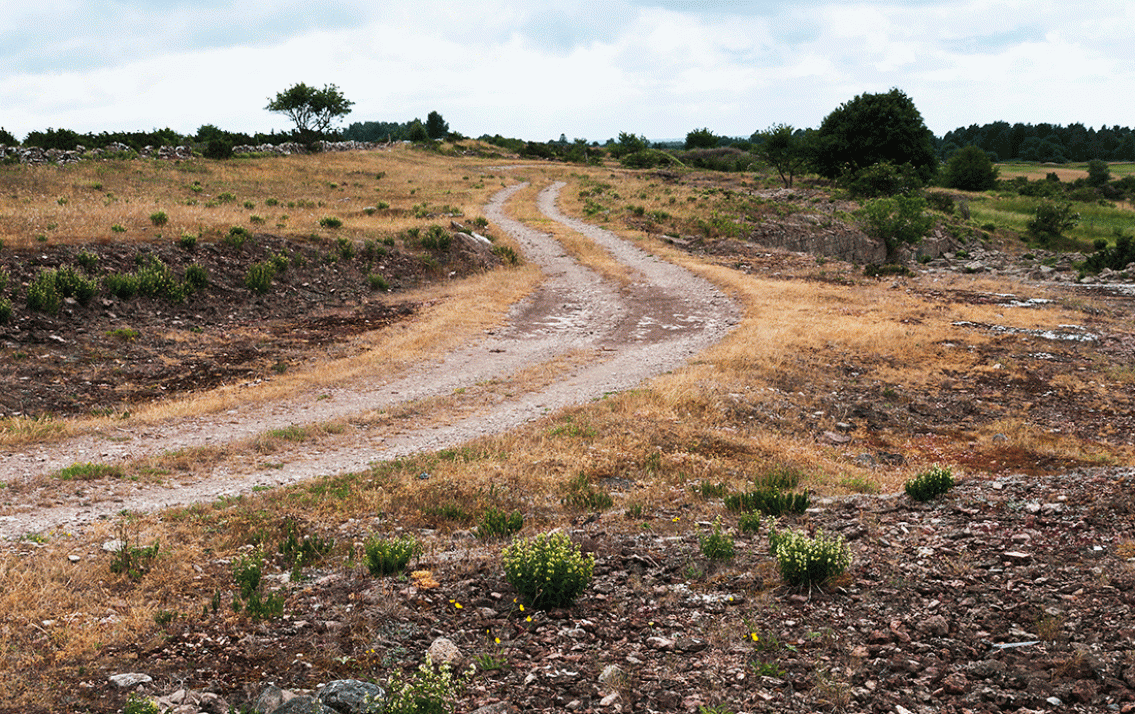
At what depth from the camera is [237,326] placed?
65.4 ft

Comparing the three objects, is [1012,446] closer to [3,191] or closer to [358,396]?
[358,396]

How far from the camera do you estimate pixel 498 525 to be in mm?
8930

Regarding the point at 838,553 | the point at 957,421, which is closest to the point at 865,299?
the point at 957,421

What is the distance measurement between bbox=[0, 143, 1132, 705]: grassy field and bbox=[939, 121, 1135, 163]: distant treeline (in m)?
158

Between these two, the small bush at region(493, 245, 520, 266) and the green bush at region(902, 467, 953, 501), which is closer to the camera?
the green bush at region(902, 467, 953, 501)

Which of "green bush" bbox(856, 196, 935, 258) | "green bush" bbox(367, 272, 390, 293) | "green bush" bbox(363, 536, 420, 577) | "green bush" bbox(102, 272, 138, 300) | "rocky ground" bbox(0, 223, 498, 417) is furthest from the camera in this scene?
"green bush" bbox(856, 196, 935, 258)

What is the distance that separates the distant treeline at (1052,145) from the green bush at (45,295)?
6851 inches

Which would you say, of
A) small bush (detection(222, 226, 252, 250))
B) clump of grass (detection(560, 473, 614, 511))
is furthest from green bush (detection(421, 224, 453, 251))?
clump of grass (detection(560, 473, 614, 511))

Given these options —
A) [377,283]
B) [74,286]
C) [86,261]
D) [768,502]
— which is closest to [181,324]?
[74,286]

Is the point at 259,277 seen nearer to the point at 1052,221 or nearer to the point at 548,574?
the point at 548,574

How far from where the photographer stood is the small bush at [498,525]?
29.0 feet

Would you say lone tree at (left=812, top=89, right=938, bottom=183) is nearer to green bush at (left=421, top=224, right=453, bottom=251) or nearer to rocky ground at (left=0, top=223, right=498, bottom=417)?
green bush at (left=421, top=224, right=453, bottom=251)

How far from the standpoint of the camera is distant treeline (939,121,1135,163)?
15962 cm

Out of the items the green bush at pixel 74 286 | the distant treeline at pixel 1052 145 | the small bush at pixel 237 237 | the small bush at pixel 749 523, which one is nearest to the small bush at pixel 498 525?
the small bush at pixel 749 523
